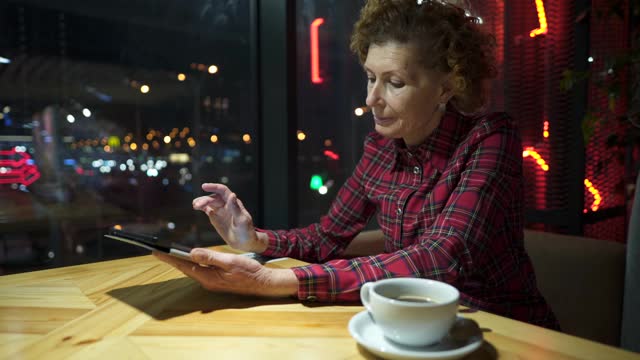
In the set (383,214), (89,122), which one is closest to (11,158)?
(89,122)

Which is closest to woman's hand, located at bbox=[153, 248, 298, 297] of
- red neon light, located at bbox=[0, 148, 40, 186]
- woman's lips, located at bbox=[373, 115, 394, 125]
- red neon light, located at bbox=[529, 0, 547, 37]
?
woman's lips, located at bbox=[373, 115, 394, 125]

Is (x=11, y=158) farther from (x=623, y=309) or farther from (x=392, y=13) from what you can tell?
(x=623, y=309)

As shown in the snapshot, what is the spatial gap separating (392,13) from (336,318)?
799 millimetres

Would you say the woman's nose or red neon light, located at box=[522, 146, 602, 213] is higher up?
the woman's nose

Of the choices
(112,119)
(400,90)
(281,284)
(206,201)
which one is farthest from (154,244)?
(112,119)

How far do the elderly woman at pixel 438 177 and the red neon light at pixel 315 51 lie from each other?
1066mm

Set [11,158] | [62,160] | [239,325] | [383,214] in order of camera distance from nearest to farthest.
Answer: [239,325] → [383,214] → [11,158] → [62,160]

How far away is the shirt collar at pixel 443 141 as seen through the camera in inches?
52.1

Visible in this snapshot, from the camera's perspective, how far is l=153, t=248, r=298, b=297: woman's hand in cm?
96

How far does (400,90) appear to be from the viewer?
127 centimetres

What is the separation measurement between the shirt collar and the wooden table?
1.79 ft

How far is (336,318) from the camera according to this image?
866 millimetres

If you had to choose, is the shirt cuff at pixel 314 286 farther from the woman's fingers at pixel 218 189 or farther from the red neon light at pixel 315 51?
the red neon light at pixel 315 51

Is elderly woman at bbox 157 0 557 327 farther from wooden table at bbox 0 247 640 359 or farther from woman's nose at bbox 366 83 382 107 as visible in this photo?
wooden table at bbox 0 247 640 359
